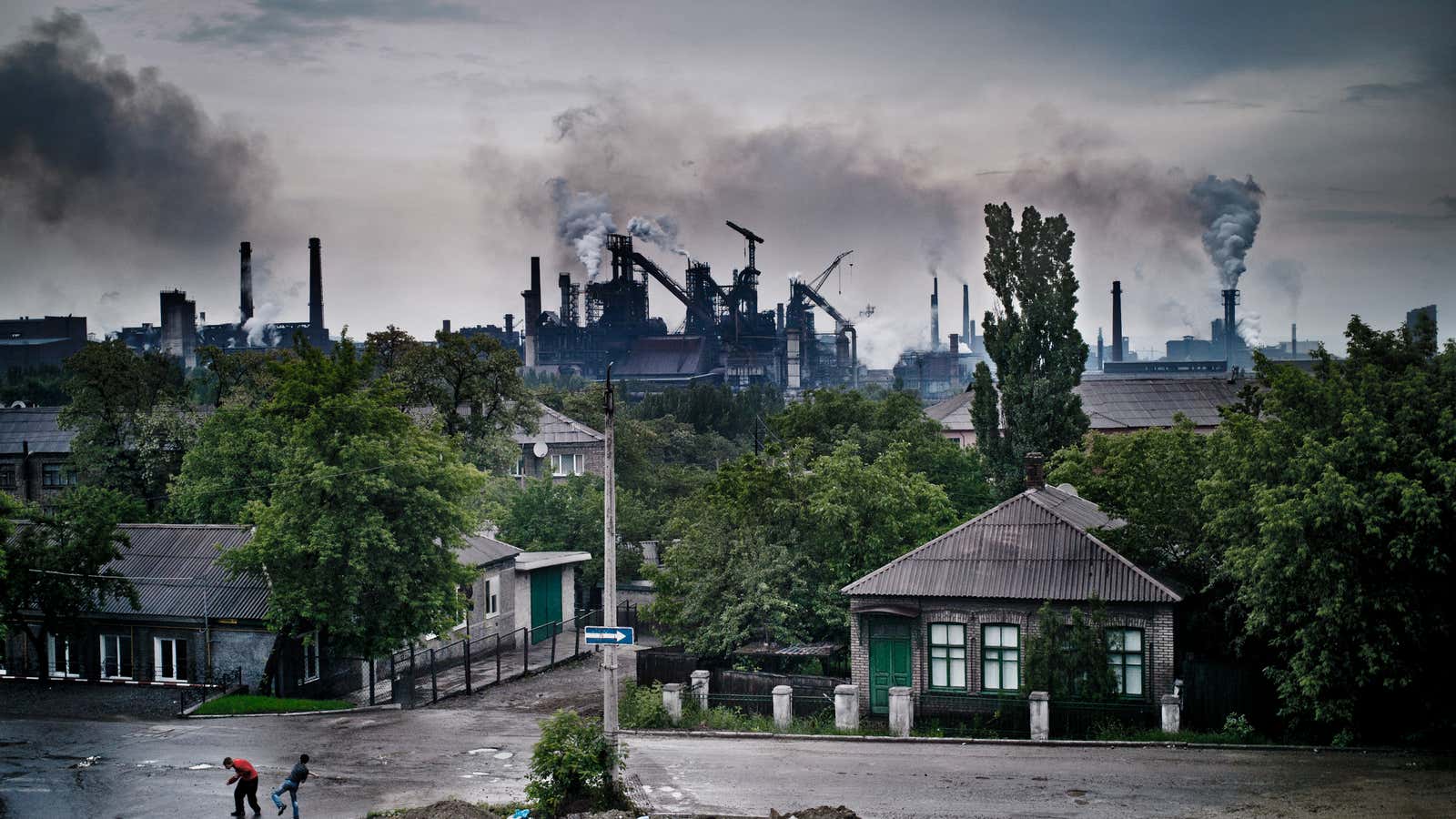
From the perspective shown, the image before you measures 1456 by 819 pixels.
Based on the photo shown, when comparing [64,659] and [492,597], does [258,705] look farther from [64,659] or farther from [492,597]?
[492,597]

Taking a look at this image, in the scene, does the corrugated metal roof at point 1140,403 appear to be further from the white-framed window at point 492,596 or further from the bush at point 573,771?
the bush at point 573,771

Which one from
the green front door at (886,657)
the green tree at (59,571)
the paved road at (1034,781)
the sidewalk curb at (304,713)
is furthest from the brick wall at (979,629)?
the green tree at (59,571)

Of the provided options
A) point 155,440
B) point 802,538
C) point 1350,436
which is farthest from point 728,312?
point 1350,436

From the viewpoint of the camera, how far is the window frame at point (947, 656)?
26.4 m

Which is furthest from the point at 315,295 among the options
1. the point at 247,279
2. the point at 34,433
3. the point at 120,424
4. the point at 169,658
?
the point at 169,658

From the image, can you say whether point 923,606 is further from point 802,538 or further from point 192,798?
point 192,798

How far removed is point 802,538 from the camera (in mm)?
31328

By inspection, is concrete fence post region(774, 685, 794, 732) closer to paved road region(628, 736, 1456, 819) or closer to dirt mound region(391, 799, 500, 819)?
paved road region(628, 736, 1456, 819)

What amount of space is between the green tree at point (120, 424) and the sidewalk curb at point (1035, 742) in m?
28.3

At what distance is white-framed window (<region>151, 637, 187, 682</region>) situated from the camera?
31109mm

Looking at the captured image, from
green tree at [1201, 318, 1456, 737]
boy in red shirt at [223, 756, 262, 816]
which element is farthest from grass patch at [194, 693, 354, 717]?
green tree at [1201, 318, 1456, 737]

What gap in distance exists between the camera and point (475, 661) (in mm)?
37344

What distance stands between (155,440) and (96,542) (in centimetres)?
1516

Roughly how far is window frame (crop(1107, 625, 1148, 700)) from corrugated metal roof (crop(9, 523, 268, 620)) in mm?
19665
